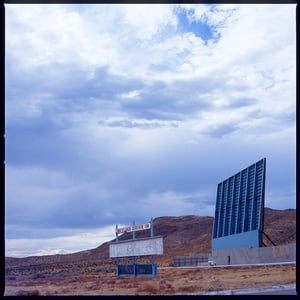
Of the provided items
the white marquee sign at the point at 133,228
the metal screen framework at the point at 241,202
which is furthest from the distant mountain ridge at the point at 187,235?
the white marquee sign at the point at 133,228

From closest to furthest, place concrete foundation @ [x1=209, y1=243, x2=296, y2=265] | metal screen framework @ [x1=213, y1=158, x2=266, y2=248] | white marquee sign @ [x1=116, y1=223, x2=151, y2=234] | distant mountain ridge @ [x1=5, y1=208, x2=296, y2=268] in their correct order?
white marquee sign @ [x1=116, y1=223, x2=151, y2=234] → concrete foundation @ [x1=209, y1=243, x2=296, y2=265] → metal screen framework @ [x1=213, y1=158, x2=266, y2=248] → distant mountain ridge @ [x1=5, y1=208, x2=296, y2=268]

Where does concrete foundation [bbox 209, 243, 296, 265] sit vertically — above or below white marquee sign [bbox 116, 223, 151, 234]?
below

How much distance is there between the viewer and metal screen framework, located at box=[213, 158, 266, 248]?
1181 inches

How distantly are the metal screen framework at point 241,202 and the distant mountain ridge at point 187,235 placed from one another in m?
12.6

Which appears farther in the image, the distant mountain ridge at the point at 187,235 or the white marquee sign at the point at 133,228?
the distant mountain ridge at the point at 187,235

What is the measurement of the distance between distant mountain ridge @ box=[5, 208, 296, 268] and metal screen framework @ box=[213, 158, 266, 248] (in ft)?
41.2

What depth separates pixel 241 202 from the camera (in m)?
32.9

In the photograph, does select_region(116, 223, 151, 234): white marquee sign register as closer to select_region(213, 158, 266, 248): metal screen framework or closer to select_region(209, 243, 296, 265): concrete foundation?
select_region(209, 243, 296, 265): concrete foundation

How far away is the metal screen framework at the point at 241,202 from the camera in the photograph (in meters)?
30.0

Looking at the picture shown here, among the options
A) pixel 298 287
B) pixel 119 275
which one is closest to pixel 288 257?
pixel 119 275

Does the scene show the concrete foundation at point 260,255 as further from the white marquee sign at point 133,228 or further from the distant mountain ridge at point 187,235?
the distant mountain ridge at point 187,235

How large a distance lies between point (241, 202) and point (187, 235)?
34.5 metres

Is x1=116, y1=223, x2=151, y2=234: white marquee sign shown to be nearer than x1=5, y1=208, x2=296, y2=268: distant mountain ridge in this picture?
Yes

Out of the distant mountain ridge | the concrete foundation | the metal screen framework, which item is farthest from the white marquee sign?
the distant mountain ridge
